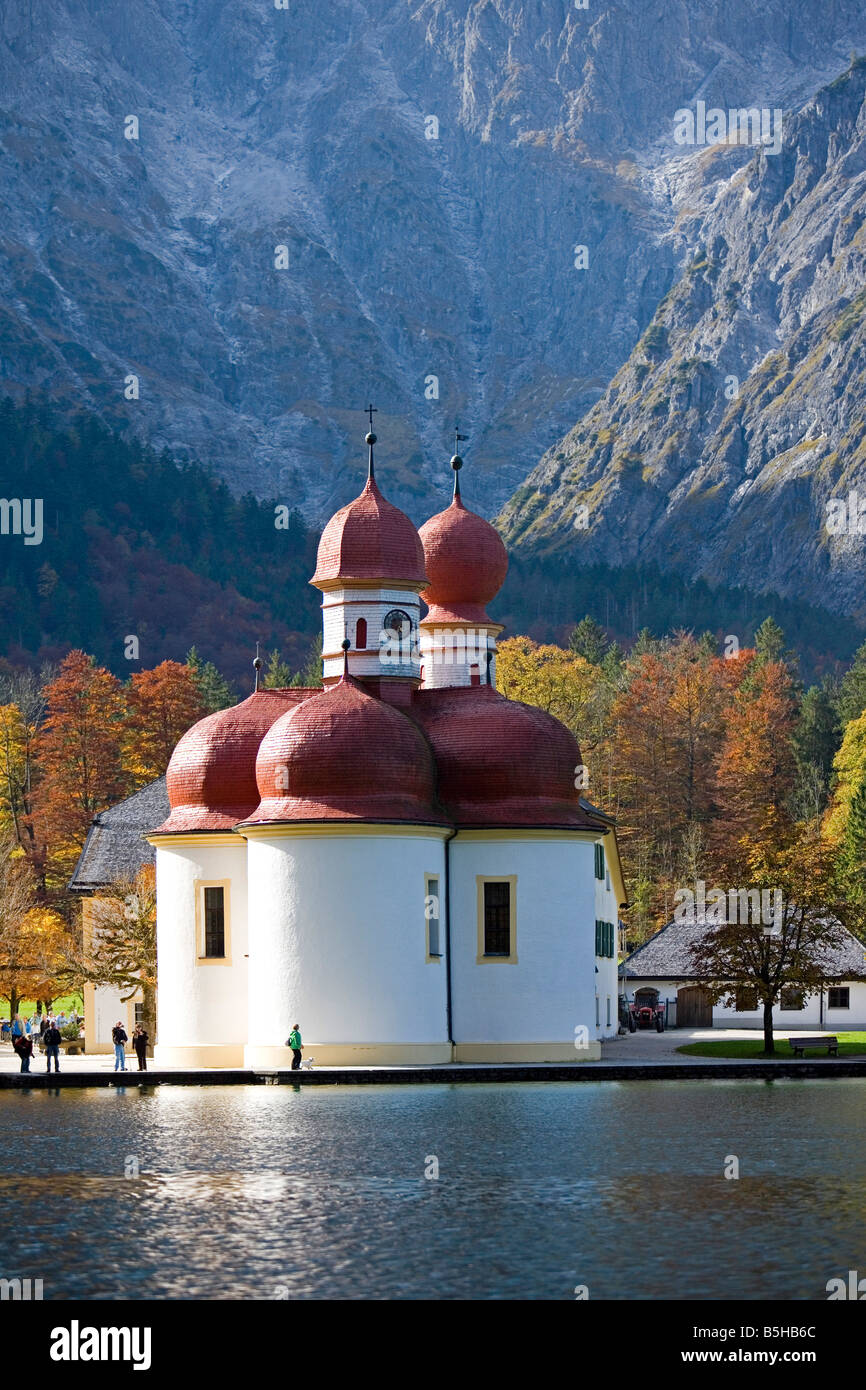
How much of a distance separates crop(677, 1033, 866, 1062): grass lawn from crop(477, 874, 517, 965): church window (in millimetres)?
7287

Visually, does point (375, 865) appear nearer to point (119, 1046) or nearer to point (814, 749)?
point (119, 1046)

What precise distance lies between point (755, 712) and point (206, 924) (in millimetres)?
77007

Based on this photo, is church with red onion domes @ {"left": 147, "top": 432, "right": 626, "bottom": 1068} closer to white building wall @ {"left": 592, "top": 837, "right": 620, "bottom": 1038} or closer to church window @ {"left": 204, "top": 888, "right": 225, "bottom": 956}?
church window @ {"left": 204, "top": 888, "right": 225, "bottom": 956}

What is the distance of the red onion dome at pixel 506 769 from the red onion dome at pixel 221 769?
4.93 metres

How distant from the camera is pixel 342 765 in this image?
60.8 m

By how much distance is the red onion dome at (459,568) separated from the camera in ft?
244

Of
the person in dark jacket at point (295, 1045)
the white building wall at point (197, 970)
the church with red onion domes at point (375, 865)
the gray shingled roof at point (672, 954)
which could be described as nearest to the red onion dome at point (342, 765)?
the church with red onion domes at point (375, 865)

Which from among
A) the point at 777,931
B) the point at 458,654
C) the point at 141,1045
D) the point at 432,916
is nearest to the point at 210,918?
the point at 141,1045

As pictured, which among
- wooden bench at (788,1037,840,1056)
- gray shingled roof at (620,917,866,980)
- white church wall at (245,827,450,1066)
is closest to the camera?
white church wall at (245,827,450,1066)

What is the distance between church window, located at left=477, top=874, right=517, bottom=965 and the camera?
63.8m

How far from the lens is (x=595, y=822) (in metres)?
65.3

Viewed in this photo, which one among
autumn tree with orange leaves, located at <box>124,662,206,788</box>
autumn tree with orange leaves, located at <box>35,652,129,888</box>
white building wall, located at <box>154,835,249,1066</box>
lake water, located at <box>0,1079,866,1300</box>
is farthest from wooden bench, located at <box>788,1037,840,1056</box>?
autumn tree with orange leaves, located at <box>124,662,206,788</box>

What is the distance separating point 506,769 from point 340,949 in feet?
23.0
